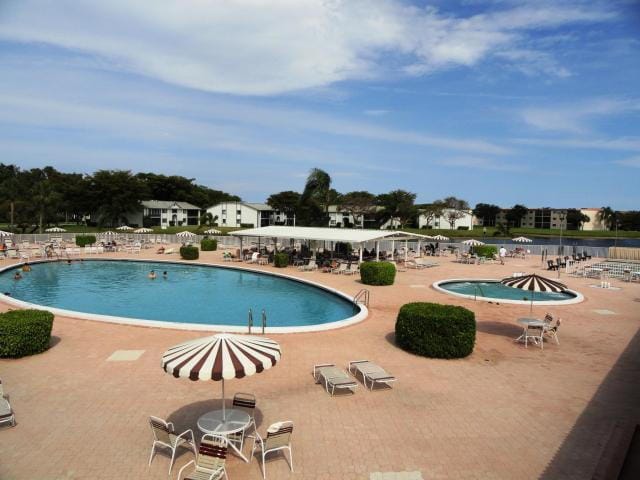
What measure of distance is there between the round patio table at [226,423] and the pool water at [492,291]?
56.9 feet

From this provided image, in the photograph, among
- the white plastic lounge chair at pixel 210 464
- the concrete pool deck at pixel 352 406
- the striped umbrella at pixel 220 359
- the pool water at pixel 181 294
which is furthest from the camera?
the pool water at pixel 181 294

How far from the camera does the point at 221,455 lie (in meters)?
5.77

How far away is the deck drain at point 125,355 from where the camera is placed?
34.7ft

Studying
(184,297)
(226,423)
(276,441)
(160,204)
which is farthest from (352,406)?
(160,204)

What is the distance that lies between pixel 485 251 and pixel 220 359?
34064mm

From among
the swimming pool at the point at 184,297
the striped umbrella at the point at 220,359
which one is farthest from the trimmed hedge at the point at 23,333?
the striped umbrella at the point at 220,359

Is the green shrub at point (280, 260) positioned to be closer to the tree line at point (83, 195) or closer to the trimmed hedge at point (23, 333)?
the trimmed hedge at point (23, 333)

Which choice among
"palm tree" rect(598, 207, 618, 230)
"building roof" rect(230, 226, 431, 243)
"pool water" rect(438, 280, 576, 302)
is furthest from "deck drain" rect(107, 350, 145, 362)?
"palm tree" rect(598, 207, 618, 230)

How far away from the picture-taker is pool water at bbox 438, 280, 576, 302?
22406mm

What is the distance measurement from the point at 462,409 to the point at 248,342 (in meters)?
4.32

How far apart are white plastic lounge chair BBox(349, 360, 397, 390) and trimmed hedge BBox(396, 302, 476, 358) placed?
5.84 ft

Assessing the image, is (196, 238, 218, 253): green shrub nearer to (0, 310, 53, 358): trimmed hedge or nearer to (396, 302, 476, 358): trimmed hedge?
(0, 310, 53, 358): trimmed hedge

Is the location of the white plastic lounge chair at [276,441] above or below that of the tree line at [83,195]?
below

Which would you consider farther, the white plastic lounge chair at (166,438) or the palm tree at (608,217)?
the palm tree at (608,217)
